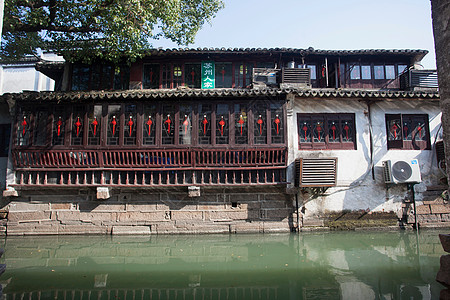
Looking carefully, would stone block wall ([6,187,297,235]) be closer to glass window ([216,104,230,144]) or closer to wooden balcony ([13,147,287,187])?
wooden balcony ([13,147,287,187])

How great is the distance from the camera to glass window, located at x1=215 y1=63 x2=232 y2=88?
11.5 m

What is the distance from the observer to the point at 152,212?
392 inches

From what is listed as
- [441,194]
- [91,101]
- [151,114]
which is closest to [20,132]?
[91,101]

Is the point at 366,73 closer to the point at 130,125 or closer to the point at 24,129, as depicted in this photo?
the point at 130,125

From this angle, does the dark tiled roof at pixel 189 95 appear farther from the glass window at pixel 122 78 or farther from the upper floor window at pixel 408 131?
the glass window at pixel 122 78

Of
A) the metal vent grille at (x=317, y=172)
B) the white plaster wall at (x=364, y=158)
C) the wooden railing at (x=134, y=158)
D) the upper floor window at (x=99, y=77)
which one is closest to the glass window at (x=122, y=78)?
the upper floor window at (x=99, y=77)

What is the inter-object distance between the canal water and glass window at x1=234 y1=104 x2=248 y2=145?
10.1ft

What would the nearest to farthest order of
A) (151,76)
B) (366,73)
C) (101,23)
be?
(101,23), (151,76), (366,73)

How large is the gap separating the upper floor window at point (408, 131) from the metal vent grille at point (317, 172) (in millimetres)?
2525

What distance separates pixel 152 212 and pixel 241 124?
411 centimetres

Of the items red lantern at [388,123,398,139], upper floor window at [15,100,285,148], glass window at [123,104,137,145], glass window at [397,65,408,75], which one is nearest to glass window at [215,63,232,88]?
upper floor window at [15,100,285,148]

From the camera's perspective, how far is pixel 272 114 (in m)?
9.99

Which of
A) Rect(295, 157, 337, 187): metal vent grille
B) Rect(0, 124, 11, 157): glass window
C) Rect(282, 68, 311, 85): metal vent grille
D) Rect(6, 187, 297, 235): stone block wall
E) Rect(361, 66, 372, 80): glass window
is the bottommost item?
Rect(6, 187, 297, 235): stone block wall

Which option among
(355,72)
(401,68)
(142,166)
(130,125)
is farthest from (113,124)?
(401,68)
